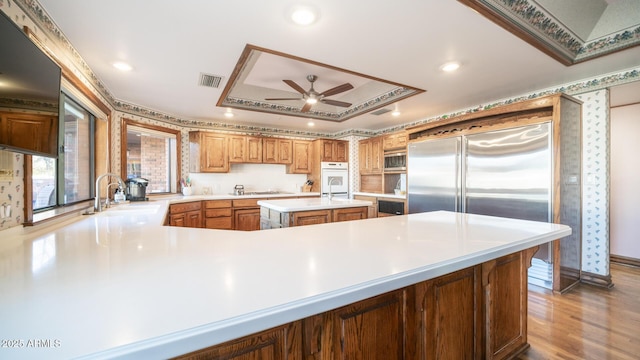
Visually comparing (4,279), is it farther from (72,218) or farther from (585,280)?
(585,280)

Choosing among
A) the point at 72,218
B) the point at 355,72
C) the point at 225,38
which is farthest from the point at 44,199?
the point at 355,72

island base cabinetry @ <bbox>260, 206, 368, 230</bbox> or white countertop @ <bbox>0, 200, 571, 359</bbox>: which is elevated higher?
white countertop @ <bbox>0, 200, 571, 359</bbox>

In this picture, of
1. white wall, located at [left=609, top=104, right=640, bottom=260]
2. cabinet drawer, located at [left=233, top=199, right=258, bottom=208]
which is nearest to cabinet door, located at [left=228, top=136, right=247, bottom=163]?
cabinet drawer, located at [left=233, top=199, right=258, bottom=208]

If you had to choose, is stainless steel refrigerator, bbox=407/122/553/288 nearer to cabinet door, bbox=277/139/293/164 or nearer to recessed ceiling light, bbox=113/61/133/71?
cabinet door, bbox=277/139/293/164

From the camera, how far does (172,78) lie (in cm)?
270

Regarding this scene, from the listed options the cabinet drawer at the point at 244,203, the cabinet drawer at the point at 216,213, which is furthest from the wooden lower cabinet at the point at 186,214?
the cabinet drawer at the point at 244,203

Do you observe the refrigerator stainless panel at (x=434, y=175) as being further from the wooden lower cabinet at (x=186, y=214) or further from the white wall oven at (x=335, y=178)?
the wooden lower cabinet at (x=186, y=214)

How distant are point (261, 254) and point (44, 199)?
2.08 metres

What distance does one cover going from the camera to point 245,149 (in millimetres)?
4895

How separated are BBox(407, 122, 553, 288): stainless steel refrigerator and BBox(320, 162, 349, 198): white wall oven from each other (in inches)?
80.7

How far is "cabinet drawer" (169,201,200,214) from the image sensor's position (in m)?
3.43

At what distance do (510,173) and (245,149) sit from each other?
4108mm

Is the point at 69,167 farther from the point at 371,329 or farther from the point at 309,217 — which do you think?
the point at 371,329

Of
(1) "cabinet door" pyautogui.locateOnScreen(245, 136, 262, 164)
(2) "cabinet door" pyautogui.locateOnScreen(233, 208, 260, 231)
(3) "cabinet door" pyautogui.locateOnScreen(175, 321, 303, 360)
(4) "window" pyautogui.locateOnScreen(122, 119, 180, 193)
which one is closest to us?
(3) "cabinet door" pyautogui.locateOnScreen(175, 321, 303, 360)
